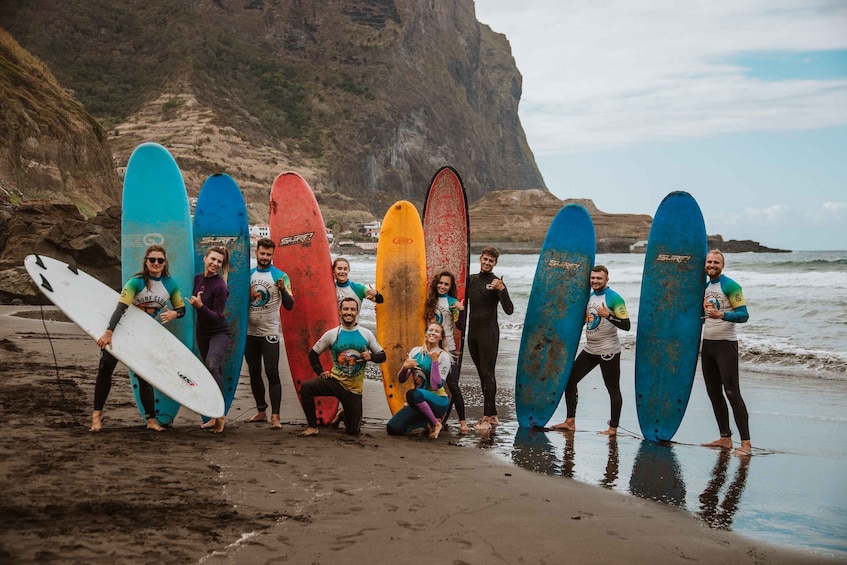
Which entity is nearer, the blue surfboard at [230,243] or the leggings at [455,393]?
the leggings at [455,393]

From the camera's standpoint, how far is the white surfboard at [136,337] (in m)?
4.77

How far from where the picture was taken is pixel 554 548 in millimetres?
3295

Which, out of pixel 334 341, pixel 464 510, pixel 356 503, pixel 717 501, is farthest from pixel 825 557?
pixel 334 341

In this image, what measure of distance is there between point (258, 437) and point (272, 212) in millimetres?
2352

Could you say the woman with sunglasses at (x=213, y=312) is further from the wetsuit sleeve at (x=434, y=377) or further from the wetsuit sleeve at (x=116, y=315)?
the wetsuit sleeve at (x=434, y=377)

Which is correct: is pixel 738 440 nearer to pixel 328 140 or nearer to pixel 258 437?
pixel 258 437

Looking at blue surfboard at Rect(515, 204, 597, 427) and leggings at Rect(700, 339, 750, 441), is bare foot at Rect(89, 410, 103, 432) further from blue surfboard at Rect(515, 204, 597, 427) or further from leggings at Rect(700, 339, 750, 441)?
leggings at Rect(700, 339, 750, 441)

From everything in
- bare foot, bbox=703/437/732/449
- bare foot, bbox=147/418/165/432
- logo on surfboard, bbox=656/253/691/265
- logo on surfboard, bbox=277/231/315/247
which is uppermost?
logo on surfboard, bbox=277/231/315/247

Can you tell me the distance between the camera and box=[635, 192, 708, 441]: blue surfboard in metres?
6.05

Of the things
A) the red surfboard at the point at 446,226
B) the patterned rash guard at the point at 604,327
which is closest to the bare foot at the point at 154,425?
the red surfboard at the point at 446,226

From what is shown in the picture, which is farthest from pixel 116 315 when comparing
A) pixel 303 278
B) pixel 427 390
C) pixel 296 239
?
pixel 427 390

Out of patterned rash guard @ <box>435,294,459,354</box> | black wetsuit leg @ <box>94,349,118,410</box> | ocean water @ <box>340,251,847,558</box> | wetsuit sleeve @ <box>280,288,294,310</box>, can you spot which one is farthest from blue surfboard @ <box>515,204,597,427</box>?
black wetsuit leg @ <box>94,349,118,410</box>

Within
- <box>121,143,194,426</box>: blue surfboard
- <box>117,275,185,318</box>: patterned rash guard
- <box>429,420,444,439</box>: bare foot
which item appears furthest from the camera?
<box>121,143,194,426</box>: blue surfboard

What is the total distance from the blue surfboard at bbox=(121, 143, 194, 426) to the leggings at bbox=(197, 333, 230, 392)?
0.21m
